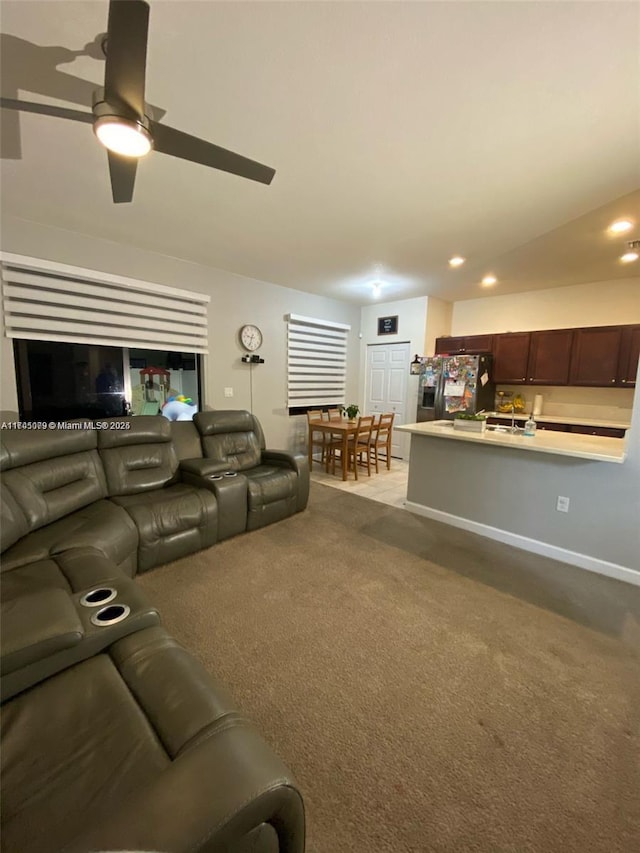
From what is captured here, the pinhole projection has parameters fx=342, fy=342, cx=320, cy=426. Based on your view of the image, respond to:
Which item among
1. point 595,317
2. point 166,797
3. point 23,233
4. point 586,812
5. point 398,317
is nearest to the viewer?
point 166,797

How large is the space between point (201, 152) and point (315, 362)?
4.21 meters

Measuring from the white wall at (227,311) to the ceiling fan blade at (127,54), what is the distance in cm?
270

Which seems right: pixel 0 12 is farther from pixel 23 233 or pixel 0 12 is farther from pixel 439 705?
pixel 439 705

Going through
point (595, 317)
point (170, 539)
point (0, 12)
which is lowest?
point (170, 539)

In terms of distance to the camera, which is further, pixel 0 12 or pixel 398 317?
pixel 398 317

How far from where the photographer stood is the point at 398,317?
234 inches

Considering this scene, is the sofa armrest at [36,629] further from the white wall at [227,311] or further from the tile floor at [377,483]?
the tile floor at [377,483]

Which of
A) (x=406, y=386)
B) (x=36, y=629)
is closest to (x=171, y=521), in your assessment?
(x=36, y=629)

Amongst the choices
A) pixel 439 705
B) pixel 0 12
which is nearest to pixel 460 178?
pixel 0 12

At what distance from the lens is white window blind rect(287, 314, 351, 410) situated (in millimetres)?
5426

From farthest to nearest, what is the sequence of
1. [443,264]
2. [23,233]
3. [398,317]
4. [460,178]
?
[398,317], [443,264], [23,233], [460,178]

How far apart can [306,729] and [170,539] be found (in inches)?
64.2

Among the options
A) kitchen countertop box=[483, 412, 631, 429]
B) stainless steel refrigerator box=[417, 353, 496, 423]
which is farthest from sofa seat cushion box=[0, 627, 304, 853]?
kitchen countertop box=[483, 412, 631, 429]

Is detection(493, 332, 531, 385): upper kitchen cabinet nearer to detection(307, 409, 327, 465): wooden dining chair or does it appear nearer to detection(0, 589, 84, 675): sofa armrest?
detection(307, 409, 327, 465): wooden dining chair
